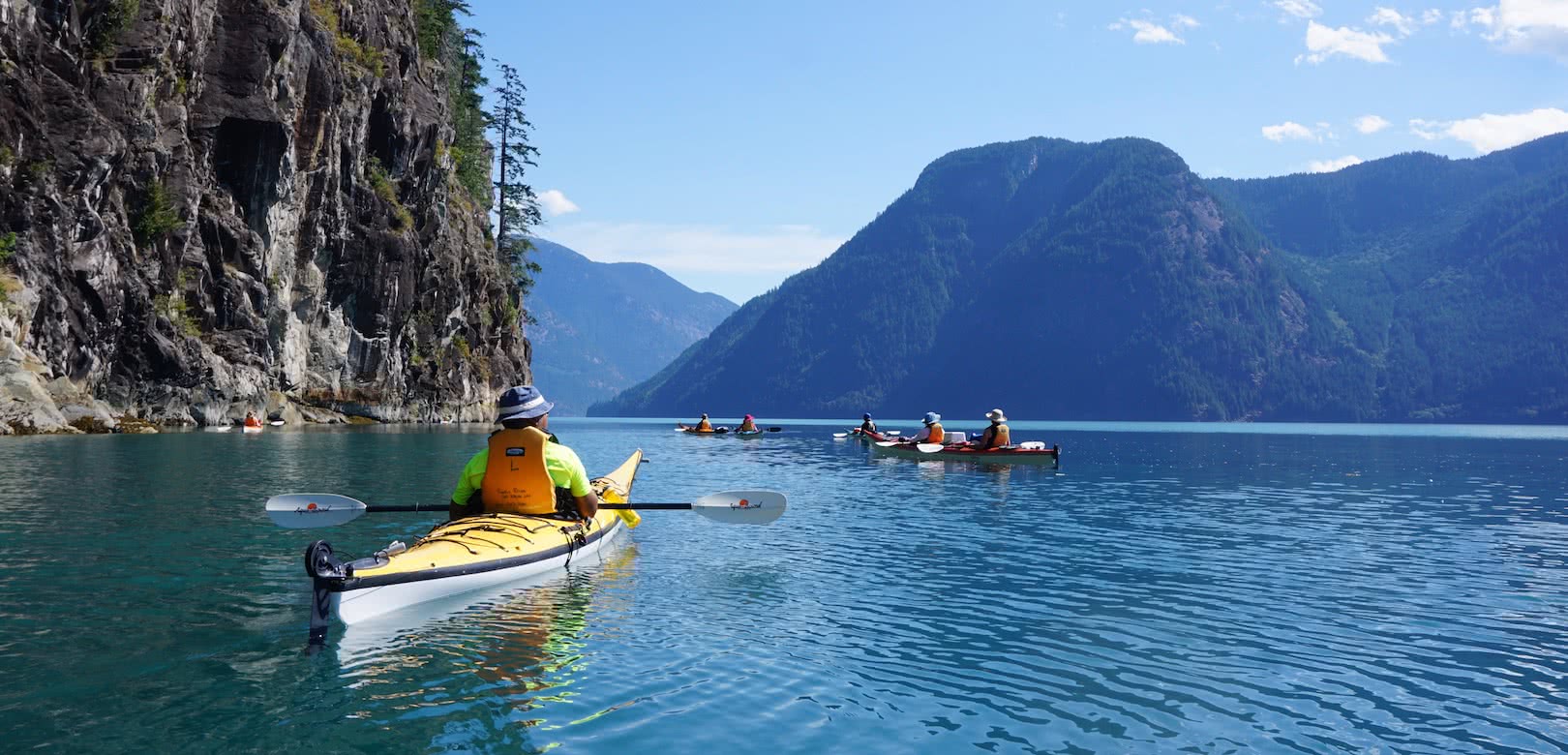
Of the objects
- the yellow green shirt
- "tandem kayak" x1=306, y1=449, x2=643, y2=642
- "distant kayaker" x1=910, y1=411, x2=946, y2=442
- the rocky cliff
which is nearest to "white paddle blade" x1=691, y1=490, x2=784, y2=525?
"tandem kayak" x1=306, y1=449, x2=643, y2=642

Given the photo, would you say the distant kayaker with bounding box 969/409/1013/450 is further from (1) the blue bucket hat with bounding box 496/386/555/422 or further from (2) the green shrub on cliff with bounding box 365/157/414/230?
(2) the green shrub on cliff with bounding box 365/157/414/230

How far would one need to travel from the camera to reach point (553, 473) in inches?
535

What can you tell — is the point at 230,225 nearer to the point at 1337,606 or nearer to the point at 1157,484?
the point at 1157,484

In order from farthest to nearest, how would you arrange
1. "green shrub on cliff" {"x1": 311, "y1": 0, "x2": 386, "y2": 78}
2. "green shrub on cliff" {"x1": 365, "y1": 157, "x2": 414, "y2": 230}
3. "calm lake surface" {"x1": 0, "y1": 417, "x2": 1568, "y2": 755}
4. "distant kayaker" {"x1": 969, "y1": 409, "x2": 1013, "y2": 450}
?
1. "green shrub on cliff" {"x1": 365, "y1": 157, "x2": 414, "y2": 230}
2. "green shrub on cliff" {"x1": 311, "y1": 0, "x2": 386, "y2": 78}
3. "distant kayaker" {"x1": 969, "y1": 409, "x2": 1013, "y2": 450}
4. "calm lake surface" {"x1": 0, "y1": 417, "x2": 1568, "y2": 755}

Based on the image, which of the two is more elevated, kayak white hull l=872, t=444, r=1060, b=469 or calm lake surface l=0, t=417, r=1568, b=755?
kayak white hull l=872, t=444, r=1060, b=469

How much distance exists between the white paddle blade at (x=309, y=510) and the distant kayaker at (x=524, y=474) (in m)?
2.46

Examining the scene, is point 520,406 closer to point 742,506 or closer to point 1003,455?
point 742,506

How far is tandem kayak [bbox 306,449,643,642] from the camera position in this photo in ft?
32.2

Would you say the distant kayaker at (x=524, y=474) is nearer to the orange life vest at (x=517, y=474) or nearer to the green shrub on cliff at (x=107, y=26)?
the orange life vest at (x=517, y=474)

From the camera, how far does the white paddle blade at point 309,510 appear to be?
14.8 m

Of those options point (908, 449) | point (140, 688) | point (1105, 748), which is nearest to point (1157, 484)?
point (908, 449)

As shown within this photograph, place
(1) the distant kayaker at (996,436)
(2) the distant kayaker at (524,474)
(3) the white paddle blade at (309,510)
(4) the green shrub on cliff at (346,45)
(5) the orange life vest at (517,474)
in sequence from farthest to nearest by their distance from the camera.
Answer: (4) the green shrub on cliff at (346,45), (1) the distant kayaker at (996,436), (3) the white paddle blade at (309,510), (5) the orange life vest at (517,474), (2) the distant kayaker at (524,474)

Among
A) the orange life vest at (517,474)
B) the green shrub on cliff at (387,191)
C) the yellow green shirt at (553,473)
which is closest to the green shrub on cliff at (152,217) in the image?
the green shrub on cliff at (387,191)

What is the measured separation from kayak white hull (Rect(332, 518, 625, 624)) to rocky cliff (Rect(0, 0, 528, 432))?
41.1m
